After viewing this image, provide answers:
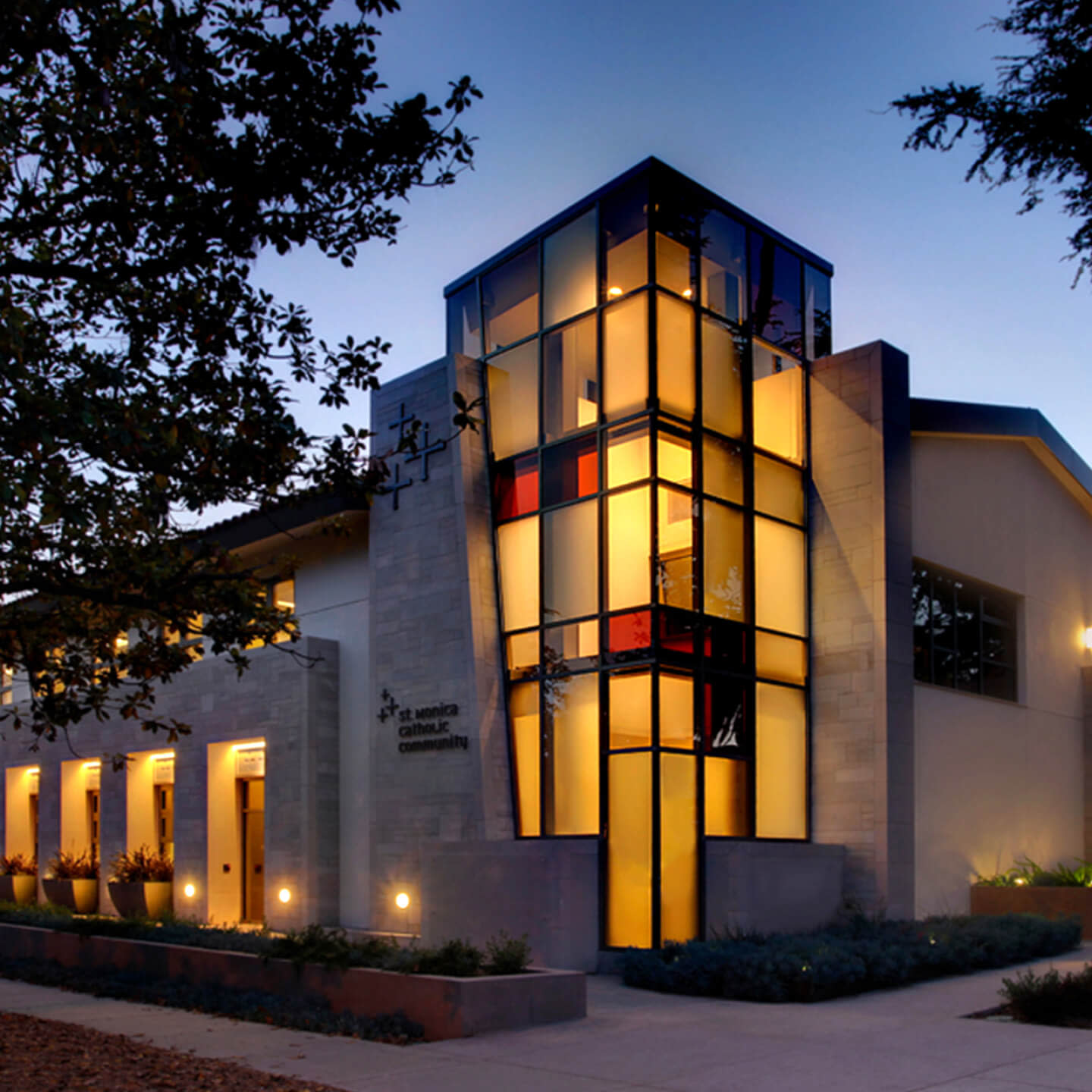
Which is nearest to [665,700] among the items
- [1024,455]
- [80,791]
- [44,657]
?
[44,657]

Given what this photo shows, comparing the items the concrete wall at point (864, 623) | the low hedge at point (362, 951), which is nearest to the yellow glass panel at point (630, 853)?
the low hedge at point (362, 951)

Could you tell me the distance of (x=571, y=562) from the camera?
18188 mm

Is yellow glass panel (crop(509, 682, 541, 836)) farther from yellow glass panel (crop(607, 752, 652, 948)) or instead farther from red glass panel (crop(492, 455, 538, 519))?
red glass panel (crop(492, 455, 538, 519))

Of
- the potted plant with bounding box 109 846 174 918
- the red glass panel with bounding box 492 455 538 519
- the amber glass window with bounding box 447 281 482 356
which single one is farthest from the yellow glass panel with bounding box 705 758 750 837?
the potted plant with bounding box 109 846 174 918

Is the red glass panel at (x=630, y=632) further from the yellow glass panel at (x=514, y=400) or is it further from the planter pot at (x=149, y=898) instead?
the planter pot at (x=149, y=898)

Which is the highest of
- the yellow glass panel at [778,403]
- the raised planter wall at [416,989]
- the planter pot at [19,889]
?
the yellow glass panel at [778,403]

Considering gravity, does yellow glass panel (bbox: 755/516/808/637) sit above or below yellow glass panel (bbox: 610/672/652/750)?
above

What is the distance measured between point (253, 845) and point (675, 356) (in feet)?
41.5

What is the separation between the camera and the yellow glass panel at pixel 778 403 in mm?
19406

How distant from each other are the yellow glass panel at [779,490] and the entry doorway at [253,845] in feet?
35.9

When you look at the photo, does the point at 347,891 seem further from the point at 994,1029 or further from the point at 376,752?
the point at 994,1029

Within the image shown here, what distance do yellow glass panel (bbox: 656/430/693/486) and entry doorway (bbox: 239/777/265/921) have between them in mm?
10598

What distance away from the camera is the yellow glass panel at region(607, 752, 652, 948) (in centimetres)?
1602

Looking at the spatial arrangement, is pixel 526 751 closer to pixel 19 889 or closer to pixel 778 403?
pixel 778 403
